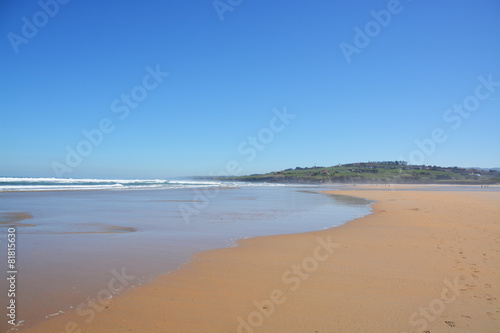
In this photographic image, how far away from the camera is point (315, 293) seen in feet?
18.4

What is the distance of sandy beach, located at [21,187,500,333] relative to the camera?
4.54 m

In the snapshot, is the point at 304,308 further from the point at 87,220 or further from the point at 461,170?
the point at 461,170

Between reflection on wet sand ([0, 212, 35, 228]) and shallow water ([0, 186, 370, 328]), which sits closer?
shallow water ([0, 186, 370, 328])


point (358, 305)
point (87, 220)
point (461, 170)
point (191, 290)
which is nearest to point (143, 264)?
point (191, 290)
